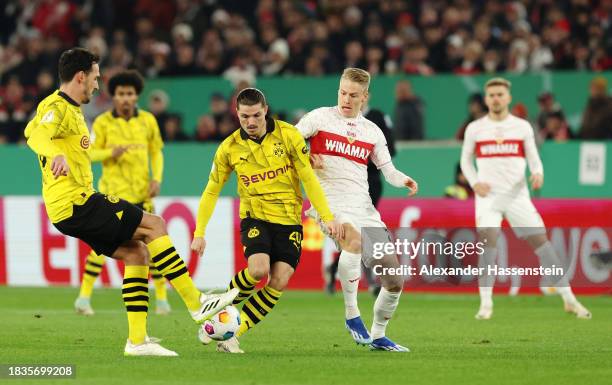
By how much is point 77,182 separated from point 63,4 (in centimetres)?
1594

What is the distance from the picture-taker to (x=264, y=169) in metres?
9.88

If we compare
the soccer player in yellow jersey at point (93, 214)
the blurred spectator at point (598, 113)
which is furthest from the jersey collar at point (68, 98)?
the blurred spectator at point (598, 113)

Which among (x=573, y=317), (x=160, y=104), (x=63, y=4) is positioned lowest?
(x=573, y=317)

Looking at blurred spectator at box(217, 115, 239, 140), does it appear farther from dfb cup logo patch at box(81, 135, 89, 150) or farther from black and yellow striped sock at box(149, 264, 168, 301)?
dfb cup logo patch at box(81, 135, 89, 150)

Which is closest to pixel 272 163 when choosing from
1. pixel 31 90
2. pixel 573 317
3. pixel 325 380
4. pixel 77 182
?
pixel 77 182

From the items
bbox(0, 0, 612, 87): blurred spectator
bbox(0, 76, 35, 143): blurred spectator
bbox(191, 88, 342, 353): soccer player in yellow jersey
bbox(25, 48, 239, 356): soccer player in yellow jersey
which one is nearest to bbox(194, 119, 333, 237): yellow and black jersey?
bbox(191, 88, 342, 353): soccer player in yellow jersey

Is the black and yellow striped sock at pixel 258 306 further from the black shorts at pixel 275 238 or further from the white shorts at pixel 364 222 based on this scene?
the white shorts at pixel 364 222

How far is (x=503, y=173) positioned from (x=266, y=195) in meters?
4.52

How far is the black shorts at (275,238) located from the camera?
9820 mm

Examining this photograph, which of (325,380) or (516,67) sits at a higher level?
(516,67)

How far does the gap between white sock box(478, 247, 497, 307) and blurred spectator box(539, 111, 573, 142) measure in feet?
14.4

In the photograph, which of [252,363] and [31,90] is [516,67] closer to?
Result: [31,90]

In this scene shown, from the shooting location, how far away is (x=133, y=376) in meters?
8.56

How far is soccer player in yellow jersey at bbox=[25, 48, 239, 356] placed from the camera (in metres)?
9.45
